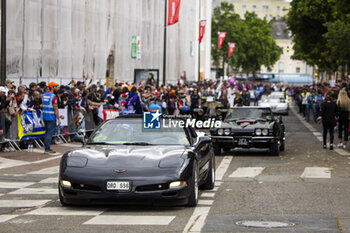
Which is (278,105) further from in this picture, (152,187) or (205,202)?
(152,187)

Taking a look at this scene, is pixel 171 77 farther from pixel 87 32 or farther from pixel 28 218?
pixel 28 218

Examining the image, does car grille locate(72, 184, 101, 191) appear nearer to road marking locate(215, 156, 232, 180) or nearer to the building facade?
road marking locate(215, 156, 232, 180)

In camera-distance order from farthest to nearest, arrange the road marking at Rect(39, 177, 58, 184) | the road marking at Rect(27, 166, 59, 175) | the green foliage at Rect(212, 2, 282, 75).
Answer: the green foliage at Rect(212, 2, 282, 75), the road marking at Rect(27, 166, 59, 175), the road marking at Rect(39, 177, 58, 184)

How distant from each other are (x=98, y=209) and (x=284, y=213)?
2.49m

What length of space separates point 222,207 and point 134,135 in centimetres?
181

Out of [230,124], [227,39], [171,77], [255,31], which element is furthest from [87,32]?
[255,31]

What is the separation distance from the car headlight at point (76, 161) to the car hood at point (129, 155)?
7 cm

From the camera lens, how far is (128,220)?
917 cm

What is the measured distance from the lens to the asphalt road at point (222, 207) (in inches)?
345

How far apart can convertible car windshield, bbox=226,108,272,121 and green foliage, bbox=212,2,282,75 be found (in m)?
98.5

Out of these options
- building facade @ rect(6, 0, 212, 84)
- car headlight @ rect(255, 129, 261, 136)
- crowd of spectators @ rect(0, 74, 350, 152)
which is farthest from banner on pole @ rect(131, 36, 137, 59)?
car headlight @ rect(255, 129, 261, 136)

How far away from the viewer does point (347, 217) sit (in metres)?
9.54

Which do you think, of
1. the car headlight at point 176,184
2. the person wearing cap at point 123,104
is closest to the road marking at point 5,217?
the car headlight at point 176,184

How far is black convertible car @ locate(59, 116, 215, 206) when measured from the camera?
384 inches
